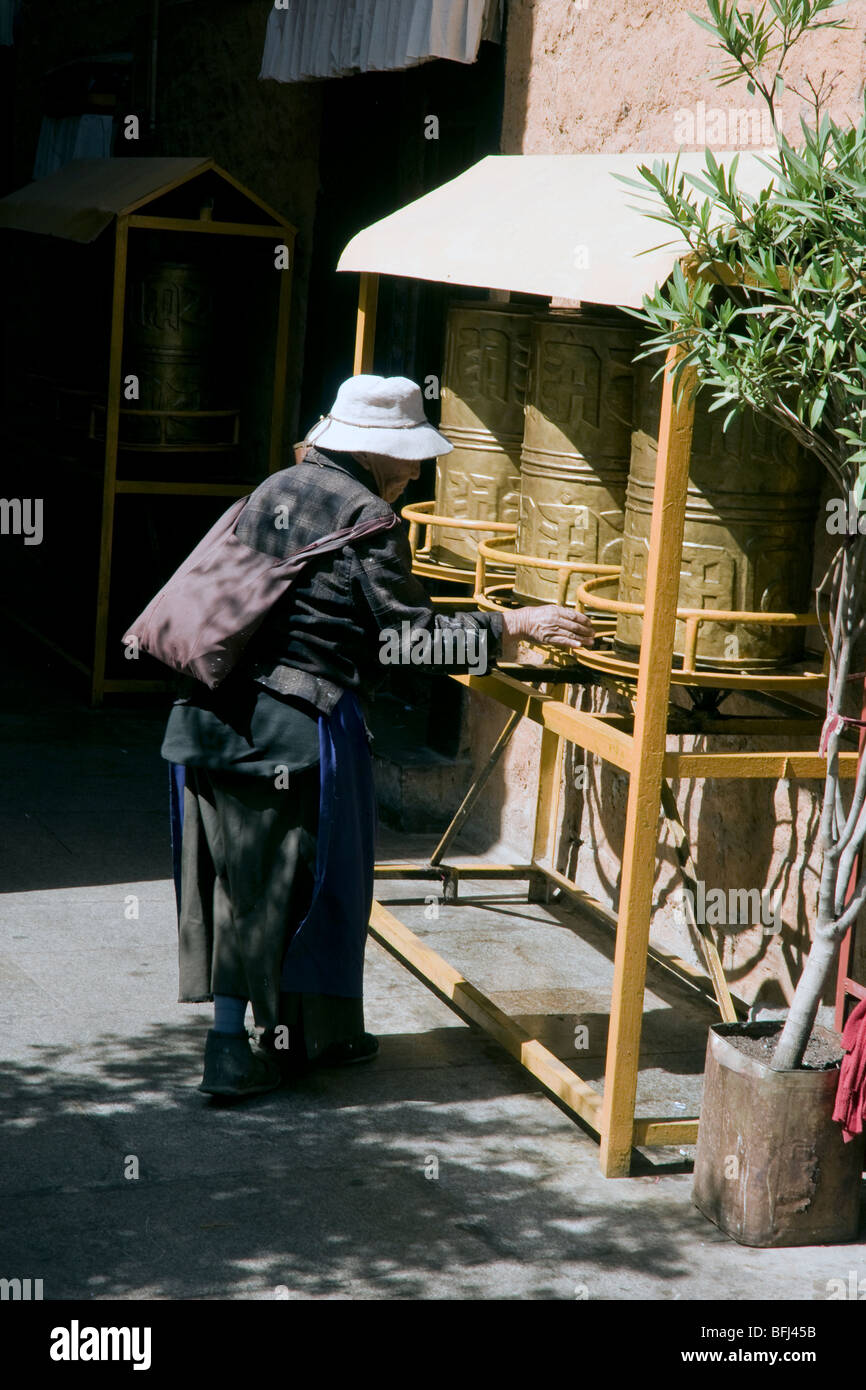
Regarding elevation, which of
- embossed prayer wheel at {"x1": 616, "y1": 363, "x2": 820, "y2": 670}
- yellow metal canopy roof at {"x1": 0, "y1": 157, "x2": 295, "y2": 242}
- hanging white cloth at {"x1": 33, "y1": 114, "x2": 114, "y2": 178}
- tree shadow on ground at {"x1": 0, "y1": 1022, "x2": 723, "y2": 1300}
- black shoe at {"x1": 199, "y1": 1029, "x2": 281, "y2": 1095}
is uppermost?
hanging white cloth at {"x1": 33, "y1": 114, "x2": 114, "y2": 178}

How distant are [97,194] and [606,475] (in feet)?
15.9

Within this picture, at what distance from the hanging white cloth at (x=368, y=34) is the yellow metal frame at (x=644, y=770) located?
2923 mm

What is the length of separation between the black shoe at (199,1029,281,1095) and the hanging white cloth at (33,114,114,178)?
A: 7108mm

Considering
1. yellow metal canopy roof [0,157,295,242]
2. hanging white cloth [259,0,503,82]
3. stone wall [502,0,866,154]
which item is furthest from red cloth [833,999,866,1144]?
yellow metal canopy roof [0,157,295,242]

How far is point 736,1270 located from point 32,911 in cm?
281

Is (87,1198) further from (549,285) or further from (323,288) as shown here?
(323,288)

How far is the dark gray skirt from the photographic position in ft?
13.7

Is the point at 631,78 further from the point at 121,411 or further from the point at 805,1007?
the point at 121,411

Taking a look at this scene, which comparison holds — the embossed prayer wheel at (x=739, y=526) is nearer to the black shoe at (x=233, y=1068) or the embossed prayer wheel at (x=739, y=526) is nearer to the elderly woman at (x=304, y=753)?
the elderly woman at (x=304, y=753)

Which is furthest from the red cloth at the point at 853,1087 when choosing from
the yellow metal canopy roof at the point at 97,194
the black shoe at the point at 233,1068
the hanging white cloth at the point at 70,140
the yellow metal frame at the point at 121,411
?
the hanging white cloth at the point at 70,140

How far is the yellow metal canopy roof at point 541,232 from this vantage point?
3.54 m

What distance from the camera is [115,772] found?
7.14m

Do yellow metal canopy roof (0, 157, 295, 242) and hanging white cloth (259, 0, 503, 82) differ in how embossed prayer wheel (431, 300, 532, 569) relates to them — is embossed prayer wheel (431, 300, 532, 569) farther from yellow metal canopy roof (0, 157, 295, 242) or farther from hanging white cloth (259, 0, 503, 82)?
yellow metal canopy roof (0, 157, 295, 242)

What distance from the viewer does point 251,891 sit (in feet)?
13.8
